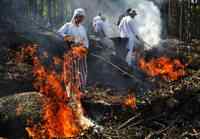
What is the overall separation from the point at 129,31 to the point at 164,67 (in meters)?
1.69

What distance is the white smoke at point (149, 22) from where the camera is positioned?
1908 centimetres

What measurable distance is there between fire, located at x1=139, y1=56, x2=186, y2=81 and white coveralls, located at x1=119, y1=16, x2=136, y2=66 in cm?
59

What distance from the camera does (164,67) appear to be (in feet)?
42.2

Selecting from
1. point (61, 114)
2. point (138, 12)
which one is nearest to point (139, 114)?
point (61, 114)

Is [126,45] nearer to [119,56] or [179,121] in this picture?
A: [119,56]

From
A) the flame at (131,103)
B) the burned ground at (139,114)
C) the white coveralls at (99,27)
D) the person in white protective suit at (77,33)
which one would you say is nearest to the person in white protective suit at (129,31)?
the person in white protective suit at (77,33)

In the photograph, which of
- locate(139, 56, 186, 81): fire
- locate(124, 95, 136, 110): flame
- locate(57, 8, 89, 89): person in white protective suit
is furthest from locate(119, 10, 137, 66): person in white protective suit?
locate(124, 95, 136, 110): flame

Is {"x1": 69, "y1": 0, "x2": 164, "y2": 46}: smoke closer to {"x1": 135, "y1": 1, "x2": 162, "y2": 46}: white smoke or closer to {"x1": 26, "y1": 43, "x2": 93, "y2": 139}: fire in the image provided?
{"x1": 135, "y1": 1, "x2": 162, "y2": 46}: white smoke

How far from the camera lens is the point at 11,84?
386 inches

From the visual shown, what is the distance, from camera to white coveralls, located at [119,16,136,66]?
41.9 feet

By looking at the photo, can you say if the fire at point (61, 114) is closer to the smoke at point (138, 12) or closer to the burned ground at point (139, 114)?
the burned ground at point (139, 114)

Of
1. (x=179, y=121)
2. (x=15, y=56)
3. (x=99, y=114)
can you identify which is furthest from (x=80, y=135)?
(x=15, y=56)

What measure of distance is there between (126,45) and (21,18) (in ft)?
15.6

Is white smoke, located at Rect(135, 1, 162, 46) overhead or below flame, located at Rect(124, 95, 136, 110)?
overhead
